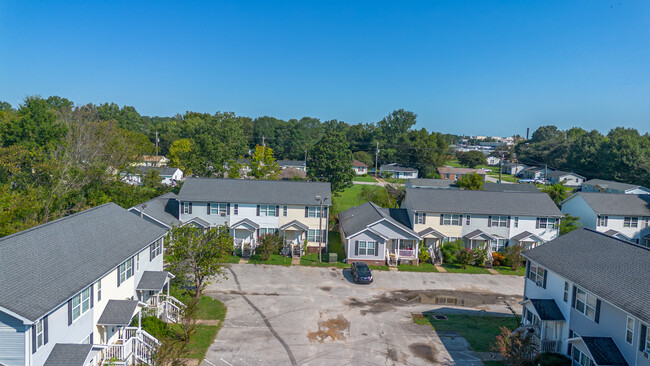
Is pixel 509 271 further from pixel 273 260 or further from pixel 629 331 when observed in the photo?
pixel 273 260

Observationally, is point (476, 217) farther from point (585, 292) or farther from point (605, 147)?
point (605, 147)

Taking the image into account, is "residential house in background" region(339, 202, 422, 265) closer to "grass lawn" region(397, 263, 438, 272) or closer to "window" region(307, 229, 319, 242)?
"grass lawn" region(397, 263, 438, 272)

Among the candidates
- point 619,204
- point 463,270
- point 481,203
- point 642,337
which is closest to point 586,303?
point 642,337

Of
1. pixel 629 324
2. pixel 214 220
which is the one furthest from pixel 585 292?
pixel 214 220

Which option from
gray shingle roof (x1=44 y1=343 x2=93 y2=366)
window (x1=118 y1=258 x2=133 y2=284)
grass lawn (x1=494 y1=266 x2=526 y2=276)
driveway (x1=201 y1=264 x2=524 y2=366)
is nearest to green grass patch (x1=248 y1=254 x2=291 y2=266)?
driveway (x1=201 y1=264 x2=524 y2=366)

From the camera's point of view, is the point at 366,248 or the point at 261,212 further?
the point at 261,212

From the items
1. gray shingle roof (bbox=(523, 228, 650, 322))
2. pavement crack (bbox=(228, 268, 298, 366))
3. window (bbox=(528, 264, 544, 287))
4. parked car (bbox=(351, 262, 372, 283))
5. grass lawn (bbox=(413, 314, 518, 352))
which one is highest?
gray shingle roof (bbox=(523, 228, 650, 322))
